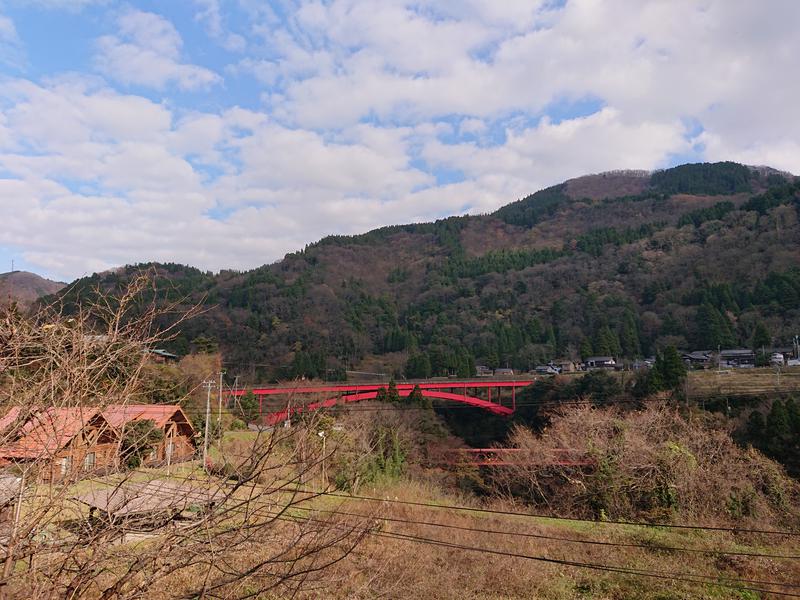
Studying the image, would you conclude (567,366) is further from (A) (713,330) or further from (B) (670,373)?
(B) (670,373)

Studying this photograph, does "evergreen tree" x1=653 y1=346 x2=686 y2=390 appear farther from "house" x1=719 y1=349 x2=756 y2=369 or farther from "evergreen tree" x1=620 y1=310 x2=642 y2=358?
"evergreen tree" x1=620 y1=310 x2=642 y2=358

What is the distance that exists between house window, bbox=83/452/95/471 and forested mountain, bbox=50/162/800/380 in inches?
872

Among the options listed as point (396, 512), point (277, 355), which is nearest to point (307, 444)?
point (396, 512)

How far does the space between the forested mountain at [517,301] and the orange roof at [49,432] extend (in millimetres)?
22222

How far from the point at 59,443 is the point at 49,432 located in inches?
5.0

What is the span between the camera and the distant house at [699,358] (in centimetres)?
3597

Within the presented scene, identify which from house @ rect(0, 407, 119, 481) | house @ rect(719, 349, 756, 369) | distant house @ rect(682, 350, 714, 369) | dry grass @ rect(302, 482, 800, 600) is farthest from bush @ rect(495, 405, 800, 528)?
house @ rect(719, 349, 756, 369)

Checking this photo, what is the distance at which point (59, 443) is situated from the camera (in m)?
2.35

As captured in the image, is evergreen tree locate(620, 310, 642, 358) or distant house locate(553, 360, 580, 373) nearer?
distant house locate(553, 360, 580, 373)

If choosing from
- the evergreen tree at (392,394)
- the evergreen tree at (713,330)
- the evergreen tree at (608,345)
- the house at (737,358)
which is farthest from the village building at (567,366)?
the evergreen tree at (392,394)

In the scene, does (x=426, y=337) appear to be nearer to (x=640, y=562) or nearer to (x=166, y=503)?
(x=640, y=562)

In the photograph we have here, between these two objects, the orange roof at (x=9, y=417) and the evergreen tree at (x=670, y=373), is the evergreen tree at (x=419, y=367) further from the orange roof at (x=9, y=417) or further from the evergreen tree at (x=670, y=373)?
the orange roof at (x=9, y=417)

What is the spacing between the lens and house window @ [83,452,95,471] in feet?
8.30

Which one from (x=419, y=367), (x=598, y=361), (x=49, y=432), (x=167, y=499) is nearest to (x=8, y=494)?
(x=49, y=432)
